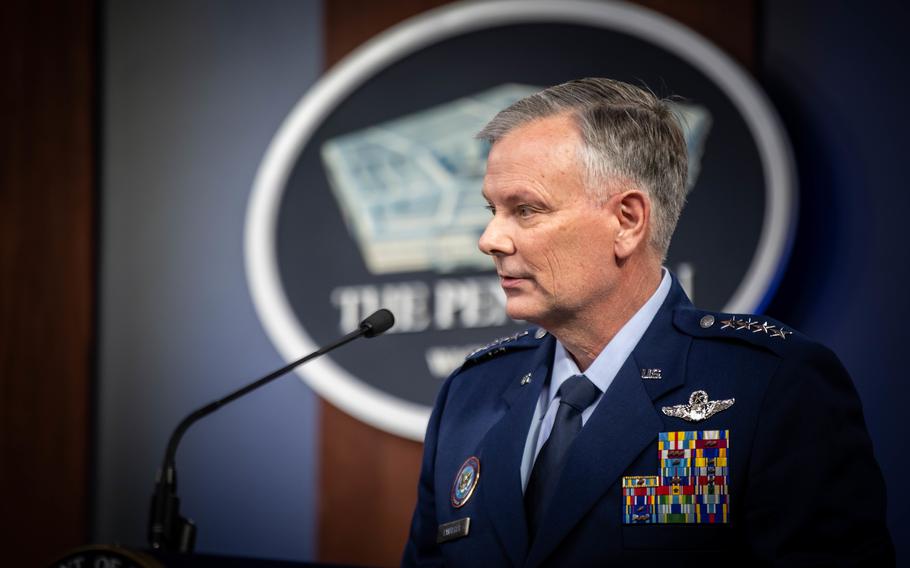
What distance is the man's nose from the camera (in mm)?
1405

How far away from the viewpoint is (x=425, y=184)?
266cm

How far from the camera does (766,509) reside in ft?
3.95

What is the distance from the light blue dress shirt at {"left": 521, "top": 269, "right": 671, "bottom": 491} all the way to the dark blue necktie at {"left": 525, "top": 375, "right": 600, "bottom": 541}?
0.5 inches

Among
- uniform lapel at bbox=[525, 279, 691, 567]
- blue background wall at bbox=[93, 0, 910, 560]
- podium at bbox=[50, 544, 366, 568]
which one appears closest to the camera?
podium at bbox=[50, 544, 366, 568]

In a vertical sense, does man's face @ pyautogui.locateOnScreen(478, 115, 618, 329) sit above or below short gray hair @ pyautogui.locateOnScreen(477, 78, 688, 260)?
below

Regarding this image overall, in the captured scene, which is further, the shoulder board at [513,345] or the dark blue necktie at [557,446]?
the shoulder board at [513,345]

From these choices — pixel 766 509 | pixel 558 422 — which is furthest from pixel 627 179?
pixel 766 509

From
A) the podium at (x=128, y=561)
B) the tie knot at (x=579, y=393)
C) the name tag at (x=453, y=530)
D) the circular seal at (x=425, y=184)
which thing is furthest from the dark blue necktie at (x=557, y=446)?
the circular seal at (x=425, y=184)

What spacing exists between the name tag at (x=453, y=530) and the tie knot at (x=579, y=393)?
22cm

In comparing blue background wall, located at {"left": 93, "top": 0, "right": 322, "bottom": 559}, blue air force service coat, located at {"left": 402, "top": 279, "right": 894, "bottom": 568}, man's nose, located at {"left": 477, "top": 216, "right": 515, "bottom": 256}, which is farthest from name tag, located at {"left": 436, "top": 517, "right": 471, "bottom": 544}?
blue background wall, located at {"left": 93, "top": 0, "right": 322, "bottom": 559}

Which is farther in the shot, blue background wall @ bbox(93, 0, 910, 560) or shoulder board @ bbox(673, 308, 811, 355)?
blue background wall @ bbox(93, 0, 910, 560)

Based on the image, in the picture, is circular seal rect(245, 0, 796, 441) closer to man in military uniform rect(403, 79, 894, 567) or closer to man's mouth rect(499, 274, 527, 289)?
man in military uniform rect(403, 79, 894, 567)

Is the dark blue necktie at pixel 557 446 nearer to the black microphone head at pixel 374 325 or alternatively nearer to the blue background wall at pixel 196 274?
the black microphone head at pixel 374 325

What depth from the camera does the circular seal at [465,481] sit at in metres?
1.45
